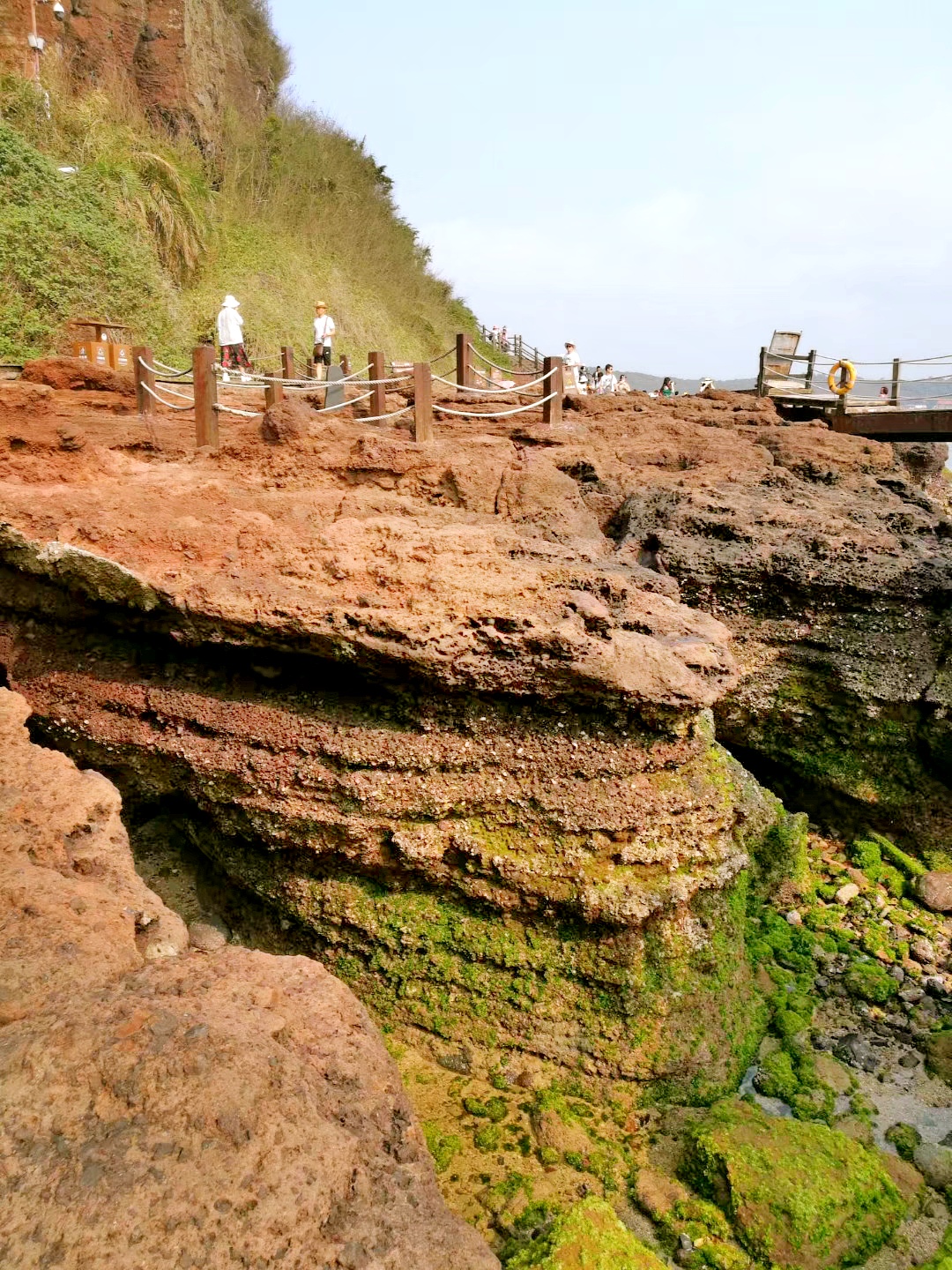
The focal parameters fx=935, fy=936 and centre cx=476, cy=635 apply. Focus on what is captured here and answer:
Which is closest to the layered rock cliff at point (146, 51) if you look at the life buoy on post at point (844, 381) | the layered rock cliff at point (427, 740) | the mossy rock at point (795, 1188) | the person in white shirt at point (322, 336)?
the person in white shirt at point (322, 336)

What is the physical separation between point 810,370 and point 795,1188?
12605 millimetres

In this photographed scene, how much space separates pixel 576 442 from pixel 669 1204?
5866 millimetres

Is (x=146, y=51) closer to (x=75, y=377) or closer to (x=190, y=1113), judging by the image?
(x=75, y=377)

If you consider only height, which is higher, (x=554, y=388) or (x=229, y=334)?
(x=229, y=334)

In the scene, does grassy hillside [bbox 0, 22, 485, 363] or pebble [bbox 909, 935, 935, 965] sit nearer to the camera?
pebble [bbox 909, 935, 935, 965]

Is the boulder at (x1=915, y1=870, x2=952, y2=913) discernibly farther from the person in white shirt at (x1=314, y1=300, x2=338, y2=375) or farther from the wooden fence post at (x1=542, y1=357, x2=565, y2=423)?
the person in white shirt at (x1=314, y1=300, x2=338, y2=375)

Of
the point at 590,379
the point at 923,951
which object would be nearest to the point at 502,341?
the point at 590,379

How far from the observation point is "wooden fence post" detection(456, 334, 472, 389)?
961 cm

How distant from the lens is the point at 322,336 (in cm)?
1318

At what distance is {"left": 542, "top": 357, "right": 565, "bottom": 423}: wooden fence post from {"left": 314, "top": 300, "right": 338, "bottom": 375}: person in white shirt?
217 inches

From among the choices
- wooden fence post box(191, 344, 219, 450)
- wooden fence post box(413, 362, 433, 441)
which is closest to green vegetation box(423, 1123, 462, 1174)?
wooden fence post box(191, 344, 219, 450)

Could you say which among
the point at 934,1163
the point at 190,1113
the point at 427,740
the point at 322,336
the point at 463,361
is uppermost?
the point at 322,336

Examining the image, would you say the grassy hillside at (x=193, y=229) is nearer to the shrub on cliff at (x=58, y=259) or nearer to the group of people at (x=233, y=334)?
the shrub on cliff at (x=58, y=259)

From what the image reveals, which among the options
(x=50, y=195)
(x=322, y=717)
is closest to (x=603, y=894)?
(x=322, y=717)
